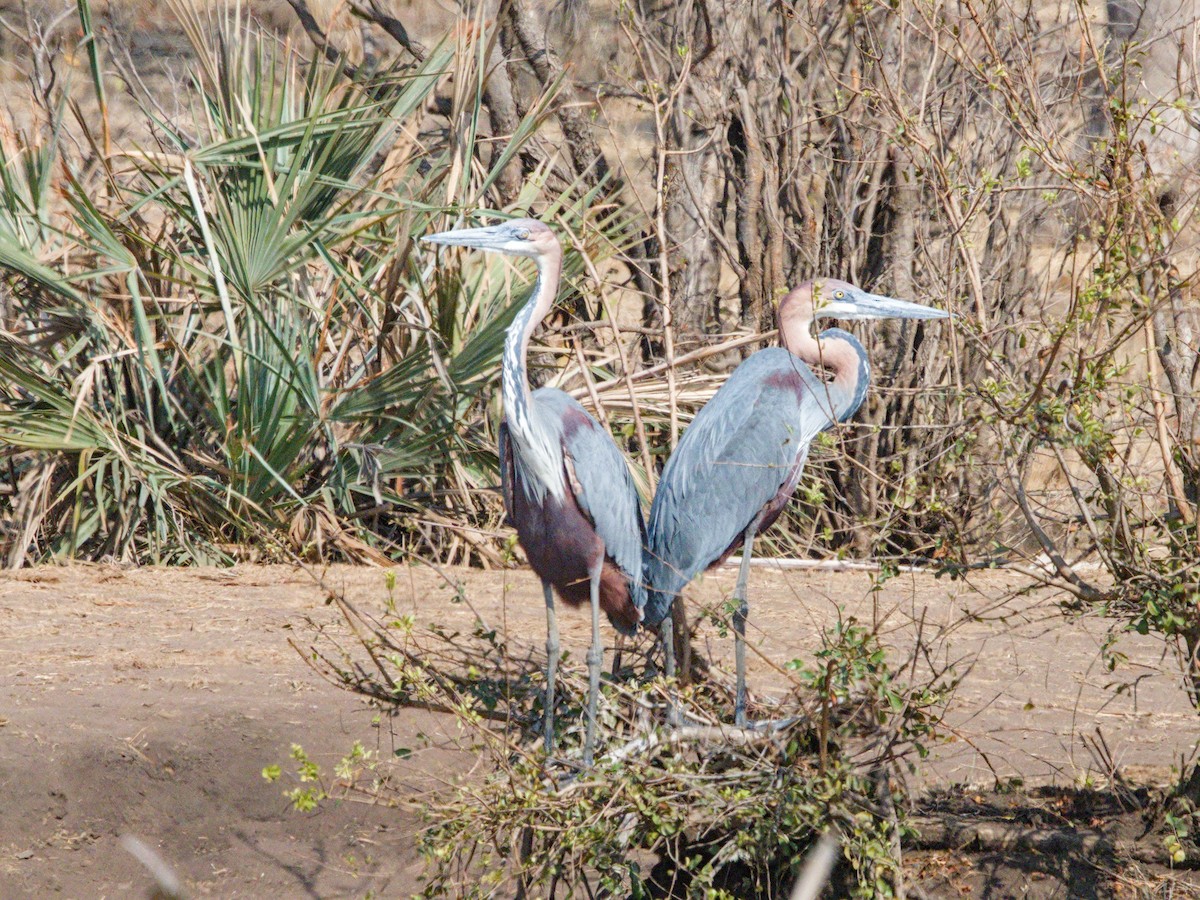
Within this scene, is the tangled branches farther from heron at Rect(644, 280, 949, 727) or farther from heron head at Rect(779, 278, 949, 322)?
heron head at Rect(779, 278, 949, 322)

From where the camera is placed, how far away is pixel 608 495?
425 centimetres

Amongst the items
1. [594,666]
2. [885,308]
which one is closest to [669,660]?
[594,666]

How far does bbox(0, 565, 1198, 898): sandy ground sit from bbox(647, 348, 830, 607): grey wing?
0.35 meters

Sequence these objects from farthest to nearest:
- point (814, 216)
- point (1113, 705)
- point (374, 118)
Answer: point (814, 216), point (374, 118), point (1113, 705)

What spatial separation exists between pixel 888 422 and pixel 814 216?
1265mm

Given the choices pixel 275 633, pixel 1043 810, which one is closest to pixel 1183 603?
pixel 1043 810

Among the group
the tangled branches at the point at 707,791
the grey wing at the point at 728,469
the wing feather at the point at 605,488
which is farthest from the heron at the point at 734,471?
the tangled branches at the point at 707,791

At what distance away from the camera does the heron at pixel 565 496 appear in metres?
4.18

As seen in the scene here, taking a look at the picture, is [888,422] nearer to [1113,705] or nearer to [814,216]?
[814,216]

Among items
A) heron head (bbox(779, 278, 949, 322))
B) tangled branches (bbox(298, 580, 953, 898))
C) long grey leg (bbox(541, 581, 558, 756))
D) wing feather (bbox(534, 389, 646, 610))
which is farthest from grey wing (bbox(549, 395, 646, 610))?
heron head (bbox(779, 278, 949, 322))

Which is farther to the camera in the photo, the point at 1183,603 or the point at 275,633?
the point at 275,633

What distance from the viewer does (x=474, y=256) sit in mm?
6996

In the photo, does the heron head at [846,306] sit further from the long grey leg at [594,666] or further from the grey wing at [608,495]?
the long grey leg at [594,666]

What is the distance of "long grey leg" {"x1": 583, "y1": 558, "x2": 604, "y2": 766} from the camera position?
3.80 m
